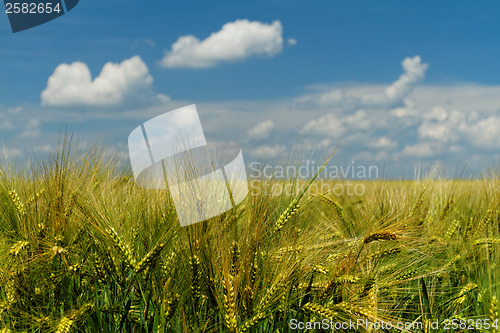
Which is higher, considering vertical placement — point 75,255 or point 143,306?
point 75,255

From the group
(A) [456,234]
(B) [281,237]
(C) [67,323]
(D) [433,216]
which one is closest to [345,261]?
(B) [281,237]

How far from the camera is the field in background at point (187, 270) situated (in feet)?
6.09

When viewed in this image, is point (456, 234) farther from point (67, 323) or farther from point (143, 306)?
point (67, 323)

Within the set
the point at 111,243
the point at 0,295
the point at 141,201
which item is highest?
the point at 141,201

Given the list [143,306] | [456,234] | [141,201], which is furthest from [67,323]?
Result: [456,234]

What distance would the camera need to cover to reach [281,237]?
7.00ft

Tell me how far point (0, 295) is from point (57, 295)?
1.87ft

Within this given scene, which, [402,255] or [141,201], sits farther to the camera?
[402,255]

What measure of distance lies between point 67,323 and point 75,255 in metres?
0.36

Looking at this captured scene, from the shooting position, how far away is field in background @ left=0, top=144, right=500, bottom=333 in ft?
6.09

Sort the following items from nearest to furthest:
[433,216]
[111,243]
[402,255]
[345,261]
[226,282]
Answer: [226,282] < [111,243] < [345,261] < [402,255] < [433,216]

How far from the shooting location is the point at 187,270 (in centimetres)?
190

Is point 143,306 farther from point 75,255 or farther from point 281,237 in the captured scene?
point 281,237

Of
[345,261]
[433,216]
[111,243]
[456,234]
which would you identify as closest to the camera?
[111,243]
